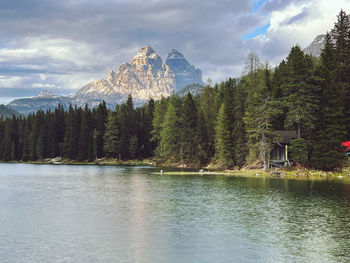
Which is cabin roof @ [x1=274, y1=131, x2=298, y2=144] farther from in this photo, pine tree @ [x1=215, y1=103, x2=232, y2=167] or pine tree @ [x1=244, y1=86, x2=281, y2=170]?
pine tree @ [x1=215, y1=103, x2=232, y2=167]

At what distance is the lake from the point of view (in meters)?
23.8

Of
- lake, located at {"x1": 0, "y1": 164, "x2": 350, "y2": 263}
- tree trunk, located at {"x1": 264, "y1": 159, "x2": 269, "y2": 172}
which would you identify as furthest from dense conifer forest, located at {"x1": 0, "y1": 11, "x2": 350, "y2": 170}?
lake, located at {"x1": 0, "y1": 164, "x2": 350, "y2": 263}

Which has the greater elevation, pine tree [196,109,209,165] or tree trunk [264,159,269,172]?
pine tree [196,109,209,165]

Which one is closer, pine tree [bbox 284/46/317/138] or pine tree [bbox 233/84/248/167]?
pine tree [bbox 284/46/317/138]

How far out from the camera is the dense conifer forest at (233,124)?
78.8 meters

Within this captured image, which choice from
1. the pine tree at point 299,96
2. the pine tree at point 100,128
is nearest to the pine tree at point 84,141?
the pine tree at point 100,128

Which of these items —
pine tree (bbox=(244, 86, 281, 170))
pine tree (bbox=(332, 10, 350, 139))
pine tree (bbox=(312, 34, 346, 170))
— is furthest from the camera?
pine tree (bbox=(244, 86, 281, 170))

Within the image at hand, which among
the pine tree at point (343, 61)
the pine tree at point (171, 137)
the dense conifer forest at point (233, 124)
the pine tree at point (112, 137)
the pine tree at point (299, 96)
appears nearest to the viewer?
the pine tree at point (299, 96)

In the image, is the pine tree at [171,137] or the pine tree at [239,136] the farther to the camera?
the pine tree at [171,137]

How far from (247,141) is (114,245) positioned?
7454 centimetres

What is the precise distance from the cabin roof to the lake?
29414 mm

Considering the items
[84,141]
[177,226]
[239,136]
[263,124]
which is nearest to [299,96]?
[263,124]

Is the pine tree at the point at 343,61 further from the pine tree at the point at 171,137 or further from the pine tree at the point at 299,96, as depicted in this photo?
the pine tree at the point at 171,137

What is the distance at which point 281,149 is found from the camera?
85.8 metres
